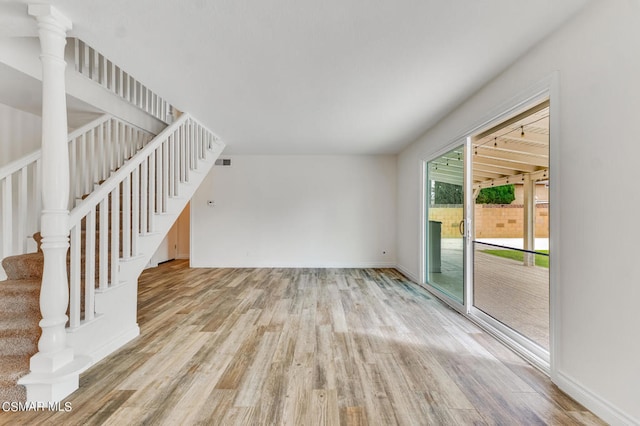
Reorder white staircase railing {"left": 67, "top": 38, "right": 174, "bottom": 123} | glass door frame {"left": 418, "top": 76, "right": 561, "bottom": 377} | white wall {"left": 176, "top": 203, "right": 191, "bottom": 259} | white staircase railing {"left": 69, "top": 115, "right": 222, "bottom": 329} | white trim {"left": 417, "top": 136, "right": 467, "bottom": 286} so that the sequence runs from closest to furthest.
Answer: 1. glass door frame {"left": 418, "top": 76, "right": 561, "bottom": 377}
2. white staircase railing {"left": 69, "top": 115, "right": 222, "bottom": 329}
3. white staircase railing {"left": 67, "top": 38, "right": 174, "bottom": 123}
4. white trim {"left": 417, "top": 136, "right": 467, "bottom": 286}
5. white wall {"left": 176, "top": 203, "right": 191, "bottom": 259}

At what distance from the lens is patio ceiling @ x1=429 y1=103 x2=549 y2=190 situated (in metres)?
3.25

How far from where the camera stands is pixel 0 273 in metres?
2.68

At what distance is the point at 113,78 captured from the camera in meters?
3.19

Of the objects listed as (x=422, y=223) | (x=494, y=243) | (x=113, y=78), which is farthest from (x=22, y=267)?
(x=494, y=243)

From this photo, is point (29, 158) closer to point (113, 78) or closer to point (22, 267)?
point (22, 267)

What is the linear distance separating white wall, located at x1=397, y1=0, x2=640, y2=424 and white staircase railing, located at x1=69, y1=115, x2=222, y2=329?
329 cm

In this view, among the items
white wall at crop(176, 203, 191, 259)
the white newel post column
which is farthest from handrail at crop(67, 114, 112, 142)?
white wall at crop(176, 203, 191, 259)

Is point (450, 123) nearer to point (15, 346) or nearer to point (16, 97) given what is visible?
point (15, 346)

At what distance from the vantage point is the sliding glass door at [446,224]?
3412 millimetres

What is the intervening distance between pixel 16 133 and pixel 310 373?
4.16 metres

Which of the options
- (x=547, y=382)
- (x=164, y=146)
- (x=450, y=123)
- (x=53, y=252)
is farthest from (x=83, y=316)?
(x=450, y=123)

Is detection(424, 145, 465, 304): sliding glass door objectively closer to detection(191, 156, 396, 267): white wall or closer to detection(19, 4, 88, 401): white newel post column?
detection(191, 156, 396, 267): white wall

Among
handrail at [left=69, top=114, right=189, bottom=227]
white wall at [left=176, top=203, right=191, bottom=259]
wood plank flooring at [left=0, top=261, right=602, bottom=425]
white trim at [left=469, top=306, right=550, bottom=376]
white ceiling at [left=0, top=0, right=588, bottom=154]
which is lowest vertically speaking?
wood plank flooring at [left=0, top=261, right=602, bottom=425]

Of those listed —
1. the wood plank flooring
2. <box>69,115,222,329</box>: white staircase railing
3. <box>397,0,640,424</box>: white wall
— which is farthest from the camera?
<box>69,115,222,329</box>: white staircase railing
